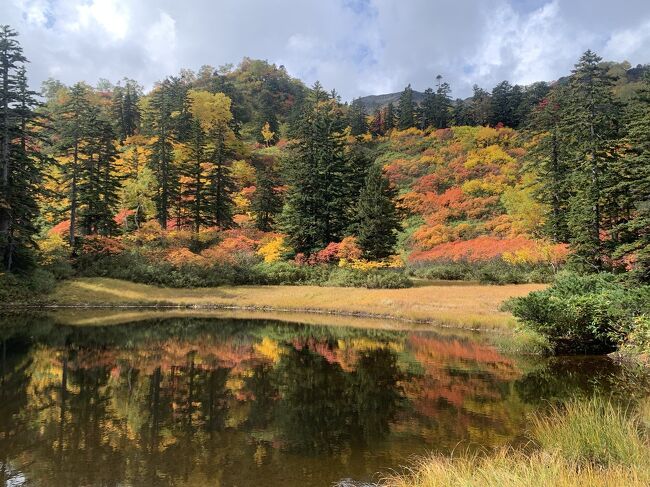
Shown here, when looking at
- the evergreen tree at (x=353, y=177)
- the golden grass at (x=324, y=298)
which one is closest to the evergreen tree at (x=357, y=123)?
the evergreen tree at (x=353, y=177)

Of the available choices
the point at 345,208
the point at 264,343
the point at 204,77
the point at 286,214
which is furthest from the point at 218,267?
the point at 204,77

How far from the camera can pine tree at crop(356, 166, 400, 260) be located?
44000mm

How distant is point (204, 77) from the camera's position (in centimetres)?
13188

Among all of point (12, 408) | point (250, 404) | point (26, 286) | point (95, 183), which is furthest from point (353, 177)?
point (12, 408)

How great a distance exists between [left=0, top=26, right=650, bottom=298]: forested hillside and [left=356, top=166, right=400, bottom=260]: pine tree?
14cm

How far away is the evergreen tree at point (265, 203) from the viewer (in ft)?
189

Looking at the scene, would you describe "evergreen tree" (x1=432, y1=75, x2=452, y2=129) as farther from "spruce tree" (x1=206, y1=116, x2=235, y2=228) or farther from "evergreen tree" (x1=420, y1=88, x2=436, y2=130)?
"spruce tree" (x1=206, y1=116, x2=235, y2=228)

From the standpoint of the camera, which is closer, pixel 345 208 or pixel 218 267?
pixel 218 267

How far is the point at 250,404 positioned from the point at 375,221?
33127 mm

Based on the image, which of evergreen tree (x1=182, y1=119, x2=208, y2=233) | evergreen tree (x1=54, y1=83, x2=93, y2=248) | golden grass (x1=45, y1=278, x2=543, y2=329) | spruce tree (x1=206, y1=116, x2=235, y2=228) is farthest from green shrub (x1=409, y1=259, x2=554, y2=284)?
evergreen tree (x1=54, y1=83, x2=93, y2=248)

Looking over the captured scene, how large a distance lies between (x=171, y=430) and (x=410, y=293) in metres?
28.3

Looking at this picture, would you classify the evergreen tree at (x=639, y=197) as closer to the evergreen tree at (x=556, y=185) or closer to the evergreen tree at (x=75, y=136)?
the evergreen tree at (x=556, y=185)

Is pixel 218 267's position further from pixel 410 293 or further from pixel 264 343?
pixel 264 343

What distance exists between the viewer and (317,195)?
49.3 meters
